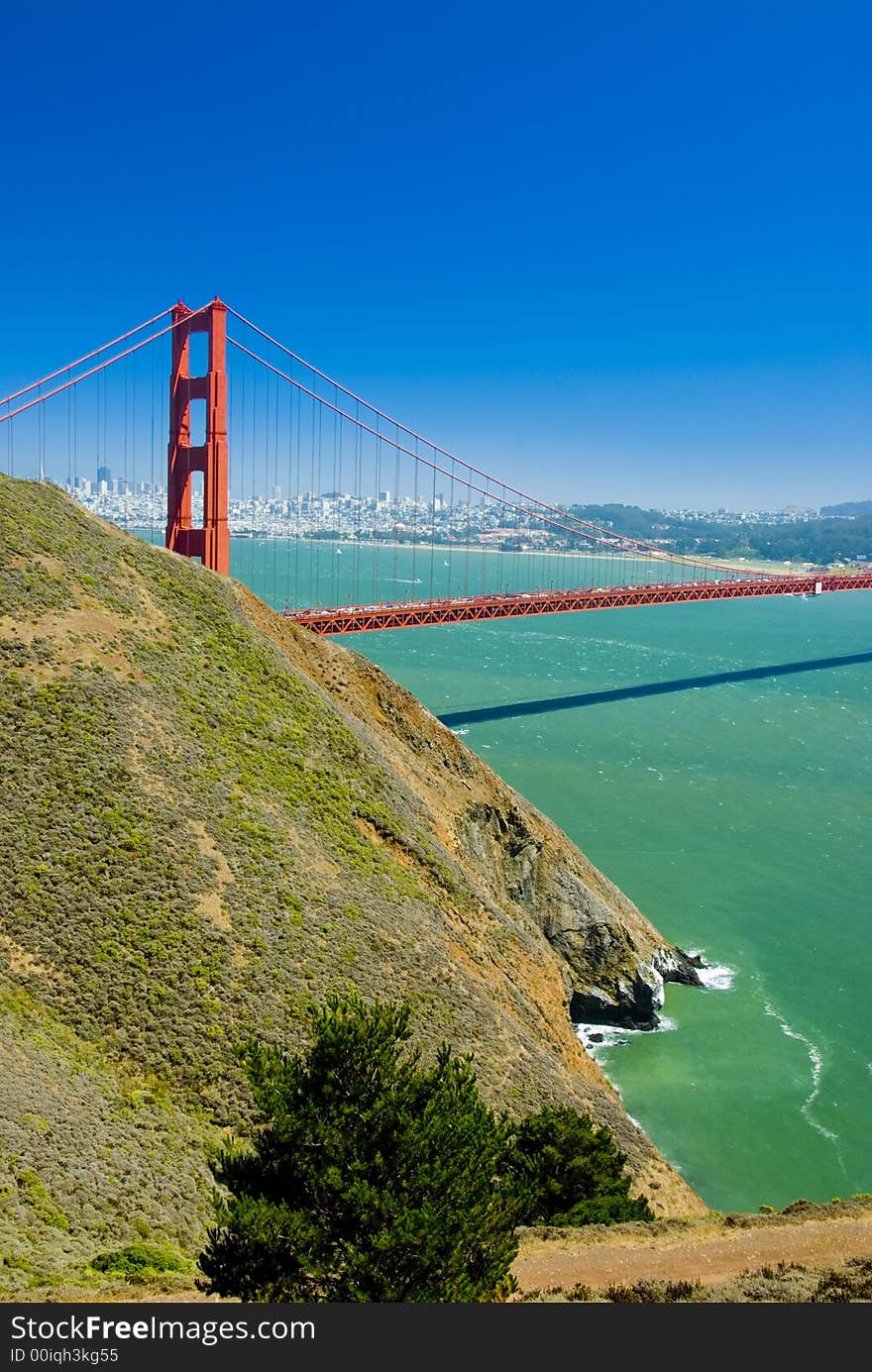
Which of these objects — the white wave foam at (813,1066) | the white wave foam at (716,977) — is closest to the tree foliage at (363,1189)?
the white wave foam at (813,1066)

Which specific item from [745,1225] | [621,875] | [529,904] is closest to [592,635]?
[621,875]

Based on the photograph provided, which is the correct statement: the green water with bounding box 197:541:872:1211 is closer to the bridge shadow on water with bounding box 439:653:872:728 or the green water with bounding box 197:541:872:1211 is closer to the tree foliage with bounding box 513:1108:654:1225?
the bridge shadow on water with bounding box 439:653:872:728

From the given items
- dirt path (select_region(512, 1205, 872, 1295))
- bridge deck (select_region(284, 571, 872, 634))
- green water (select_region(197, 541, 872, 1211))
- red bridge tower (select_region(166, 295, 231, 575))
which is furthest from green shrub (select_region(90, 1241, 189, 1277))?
bridge deck (select_region(284, 571, 872, 634))

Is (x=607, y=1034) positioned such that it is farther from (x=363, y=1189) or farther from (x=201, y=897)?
(x=363, y=1189)

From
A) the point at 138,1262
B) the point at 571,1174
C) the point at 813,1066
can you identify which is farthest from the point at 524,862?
the point at 138,1262

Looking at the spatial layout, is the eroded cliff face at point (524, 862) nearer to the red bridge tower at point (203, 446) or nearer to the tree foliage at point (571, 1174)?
the red bridge tower at point (203, 446)

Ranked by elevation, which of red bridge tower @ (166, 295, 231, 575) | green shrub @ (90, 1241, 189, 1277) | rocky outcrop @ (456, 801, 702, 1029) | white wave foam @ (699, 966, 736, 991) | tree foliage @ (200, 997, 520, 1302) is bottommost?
white wave foam @ (699, 966, 736, 991)
